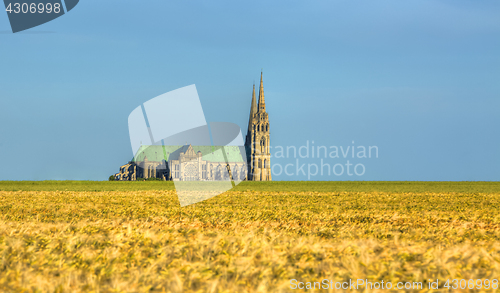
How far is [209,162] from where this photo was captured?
15725 centimetres

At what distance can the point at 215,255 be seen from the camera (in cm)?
891

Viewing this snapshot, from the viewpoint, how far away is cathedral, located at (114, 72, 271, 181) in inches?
5976

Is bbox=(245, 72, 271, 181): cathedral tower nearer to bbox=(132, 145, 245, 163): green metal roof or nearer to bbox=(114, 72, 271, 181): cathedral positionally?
bbox=(114, 72, 271, 181): cathedral

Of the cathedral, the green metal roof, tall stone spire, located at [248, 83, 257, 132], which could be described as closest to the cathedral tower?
the cathedral

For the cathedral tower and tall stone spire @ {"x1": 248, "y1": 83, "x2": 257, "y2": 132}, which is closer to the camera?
the cathedral tower

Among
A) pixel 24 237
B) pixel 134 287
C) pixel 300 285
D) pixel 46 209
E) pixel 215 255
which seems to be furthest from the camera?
pixel 46 209

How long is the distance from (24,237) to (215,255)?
5490 millimetres

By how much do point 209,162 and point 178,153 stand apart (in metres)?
12.8

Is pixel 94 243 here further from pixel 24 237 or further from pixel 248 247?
pixel 248 247

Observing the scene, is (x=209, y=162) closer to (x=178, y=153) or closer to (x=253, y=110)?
(x=178, y=153)

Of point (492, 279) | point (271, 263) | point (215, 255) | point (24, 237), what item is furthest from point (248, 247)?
point (24, 237)

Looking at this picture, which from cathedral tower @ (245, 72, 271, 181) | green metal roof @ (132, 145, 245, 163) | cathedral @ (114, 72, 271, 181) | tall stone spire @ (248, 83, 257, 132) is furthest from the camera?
tall stone spire @ (248, 83, 257, 132)

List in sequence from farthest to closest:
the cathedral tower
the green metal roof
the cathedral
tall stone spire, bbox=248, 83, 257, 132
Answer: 1. tall stone spire, bbox=248, 83, 257, 132
2. the cathedral tower
3. the green metal roof
4. the cathedral

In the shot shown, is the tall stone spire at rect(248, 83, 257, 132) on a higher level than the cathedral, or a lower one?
higher
